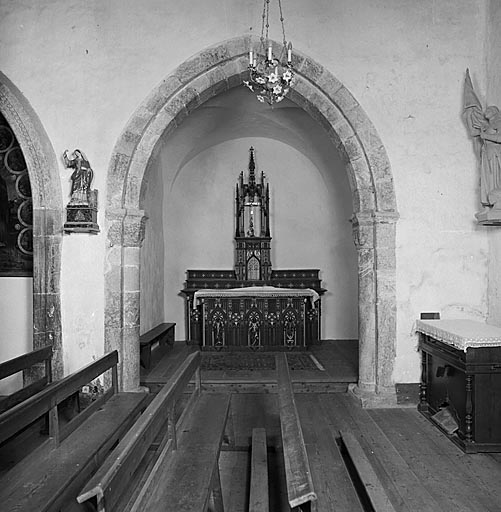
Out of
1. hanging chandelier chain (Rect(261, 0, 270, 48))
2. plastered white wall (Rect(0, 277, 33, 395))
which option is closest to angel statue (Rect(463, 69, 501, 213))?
hanging chandelier chain (Rect(261, 0, 270, 48))

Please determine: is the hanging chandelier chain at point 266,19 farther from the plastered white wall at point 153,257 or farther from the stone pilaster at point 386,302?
the plastered white wall at point 153,257

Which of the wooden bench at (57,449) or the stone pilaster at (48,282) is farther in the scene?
the stone pilaster at (48,282)

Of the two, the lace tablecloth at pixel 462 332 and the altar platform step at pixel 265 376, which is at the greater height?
the lace tablecloth at pixel 462 332

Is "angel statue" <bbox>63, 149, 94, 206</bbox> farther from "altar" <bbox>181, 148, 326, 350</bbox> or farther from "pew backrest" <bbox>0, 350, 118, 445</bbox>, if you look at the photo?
"altar" <bbox>181, 148, 326, 350</bbox>

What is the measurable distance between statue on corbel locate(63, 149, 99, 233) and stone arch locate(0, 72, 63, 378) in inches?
8.5

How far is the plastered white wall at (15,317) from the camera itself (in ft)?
22.3

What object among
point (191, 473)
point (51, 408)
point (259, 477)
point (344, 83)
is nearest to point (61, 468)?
point (51, 408)

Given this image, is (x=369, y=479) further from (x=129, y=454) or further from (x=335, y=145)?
(x=335, y=145)

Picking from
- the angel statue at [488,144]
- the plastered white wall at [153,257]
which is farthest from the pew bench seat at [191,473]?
the plastered white wall at [153,257]

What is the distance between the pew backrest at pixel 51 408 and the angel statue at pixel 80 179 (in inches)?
84.5

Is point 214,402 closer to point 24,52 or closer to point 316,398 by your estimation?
point 316,398

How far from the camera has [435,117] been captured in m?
6.27

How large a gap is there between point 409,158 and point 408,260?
47.0 inches

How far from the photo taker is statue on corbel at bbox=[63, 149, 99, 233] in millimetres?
6148
